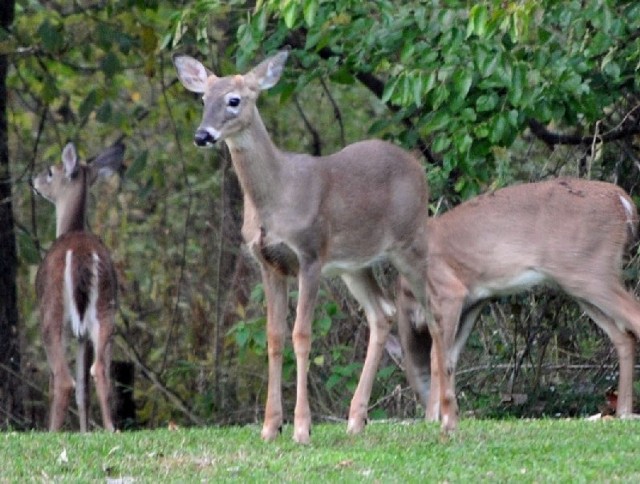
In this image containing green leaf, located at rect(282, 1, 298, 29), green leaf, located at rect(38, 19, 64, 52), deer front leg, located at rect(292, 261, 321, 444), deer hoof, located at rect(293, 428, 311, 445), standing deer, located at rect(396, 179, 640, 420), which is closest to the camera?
deer hoof, located at rect(293, 428, 311, 445)

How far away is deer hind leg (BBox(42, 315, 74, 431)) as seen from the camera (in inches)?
405

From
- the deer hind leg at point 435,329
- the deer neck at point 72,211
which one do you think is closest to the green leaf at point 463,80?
the deer hind leg at point 435,329

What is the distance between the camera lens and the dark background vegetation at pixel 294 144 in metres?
10.5

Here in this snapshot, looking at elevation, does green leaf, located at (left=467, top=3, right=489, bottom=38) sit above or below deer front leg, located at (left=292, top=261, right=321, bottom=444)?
above

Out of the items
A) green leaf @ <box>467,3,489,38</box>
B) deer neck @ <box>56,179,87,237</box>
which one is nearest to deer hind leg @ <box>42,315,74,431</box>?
deer neck @ <box>56,179,87,237</box>

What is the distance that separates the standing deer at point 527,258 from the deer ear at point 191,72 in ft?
8.12

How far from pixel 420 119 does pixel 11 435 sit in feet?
14.7

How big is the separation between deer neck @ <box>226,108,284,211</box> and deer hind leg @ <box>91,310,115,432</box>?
7.58 feet

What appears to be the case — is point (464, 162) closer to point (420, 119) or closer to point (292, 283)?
point (420, 119)

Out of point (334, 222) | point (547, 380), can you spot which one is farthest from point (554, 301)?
point (334, 222)

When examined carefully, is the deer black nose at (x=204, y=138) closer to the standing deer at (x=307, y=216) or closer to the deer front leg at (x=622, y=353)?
the standing deer at (x=307, y=216)

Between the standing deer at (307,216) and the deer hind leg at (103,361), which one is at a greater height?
the standing deer at (307,216)

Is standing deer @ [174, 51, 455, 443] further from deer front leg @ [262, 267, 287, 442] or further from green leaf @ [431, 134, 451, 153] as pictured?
green leaf @ [431, 134, 451, 153]

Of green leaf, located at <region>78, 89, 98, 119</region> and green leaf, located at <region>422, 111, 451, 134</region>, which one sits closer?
green leaf, located at <region>422, 111, 451, 134</region>
